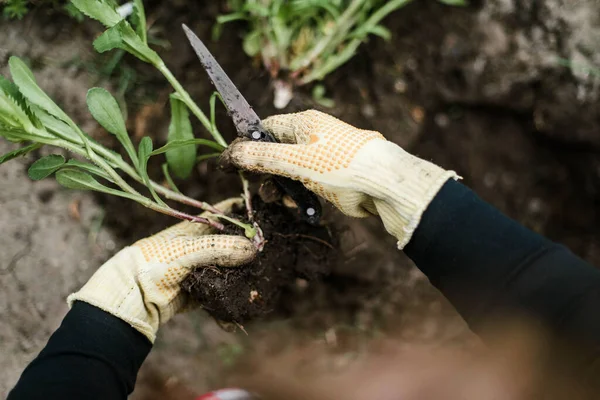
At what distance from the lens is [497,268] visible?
36.1 inches

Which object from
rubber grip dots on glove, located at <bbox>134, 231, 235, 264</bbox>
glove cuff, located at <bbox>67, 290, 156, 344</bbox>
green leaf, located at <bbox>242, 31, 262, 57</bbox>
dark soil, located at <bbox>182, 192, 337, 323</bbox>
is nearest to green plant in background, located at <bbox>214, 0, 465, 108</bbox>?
green leaf, located at <bbox>242, 31, 262, 57</bbox>

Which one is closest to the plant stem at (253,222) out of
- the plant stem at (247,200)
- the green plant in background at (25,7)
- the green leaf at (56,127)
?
the plant stem at (247,200)

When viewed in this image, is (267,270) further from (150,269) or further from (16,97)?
(16,97)

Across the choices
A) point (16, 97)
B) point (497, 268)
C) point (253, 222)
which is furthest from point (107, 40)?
point (497, 268)

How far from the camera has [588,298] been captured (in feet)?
2.71

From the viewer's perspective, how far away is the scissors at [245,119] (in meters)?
1.16

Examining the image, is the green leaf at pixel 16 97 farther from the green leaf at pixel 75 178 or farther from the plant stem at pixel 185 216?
the plant stem at pixel 185 216

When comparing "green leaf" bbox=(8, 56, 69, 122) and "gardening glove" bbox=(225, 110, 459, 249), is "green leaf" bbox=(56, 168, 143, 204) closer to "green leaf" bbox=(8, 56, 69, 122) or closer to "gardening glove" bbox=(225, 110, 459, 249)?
"green leaf" bbox=(8, 56, 69, 122)

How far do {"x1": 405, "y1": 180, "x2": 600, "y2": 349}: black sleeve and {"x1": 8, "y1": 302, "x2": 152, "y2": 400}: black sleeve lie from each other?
74 centimetres

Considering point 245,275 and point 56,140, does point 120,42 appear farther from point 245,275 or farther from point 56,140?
point 245,275

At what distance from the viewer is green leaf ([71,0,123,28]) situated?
3.64ft

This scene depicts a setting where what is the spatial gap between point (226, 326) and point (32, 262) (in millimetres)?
747

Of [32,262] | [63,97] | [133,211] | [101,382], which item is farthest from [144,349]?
[63,97]

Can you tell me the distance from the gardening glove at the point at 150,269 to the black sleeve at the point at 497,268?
47 cm
